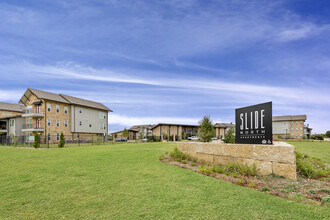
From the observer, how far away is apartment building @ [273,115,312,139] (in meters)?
74.0

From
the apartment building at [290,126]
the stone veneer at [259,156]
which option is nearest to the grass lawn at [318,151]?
the stone veneer at [259,156]

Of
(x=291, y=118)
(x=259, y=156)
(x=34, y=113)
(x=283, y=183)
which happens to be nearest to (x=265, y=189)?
(x=283, y=183)

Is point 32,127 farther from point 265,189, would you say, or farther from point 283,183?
point 283,183

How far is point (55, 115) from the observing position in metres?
36.1

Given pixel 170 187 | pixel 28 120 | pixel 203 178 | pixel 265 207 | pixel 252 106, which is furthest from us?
pixel 28 120

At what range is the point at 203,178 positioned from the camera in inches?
255

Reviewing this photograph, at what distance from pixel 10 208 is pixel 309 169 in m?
9.37

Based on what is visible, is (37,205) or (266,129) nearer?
(37,205)

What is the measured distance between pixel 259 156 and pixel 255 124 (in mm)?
1773

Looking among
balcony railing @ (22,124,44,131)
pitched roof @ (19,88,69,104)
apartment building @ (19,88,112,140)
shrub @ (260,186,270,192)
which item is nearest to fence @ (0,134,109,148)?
apartment building @ (19,88,112,140)

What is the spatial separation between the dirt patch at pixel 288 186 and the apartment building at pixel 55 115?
3480cm

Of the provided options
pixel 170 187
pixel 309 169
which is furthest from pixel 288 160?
pixel 170 187

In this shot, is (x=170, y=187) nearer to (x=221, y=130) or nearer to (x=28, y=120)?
(x=28, y=120)

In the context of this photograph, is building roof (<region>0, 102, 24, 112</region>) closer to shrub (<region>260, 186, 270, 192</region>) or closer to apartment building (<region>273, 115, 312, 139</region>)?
shrub (<region>260, 186, 270, 192</region>)
